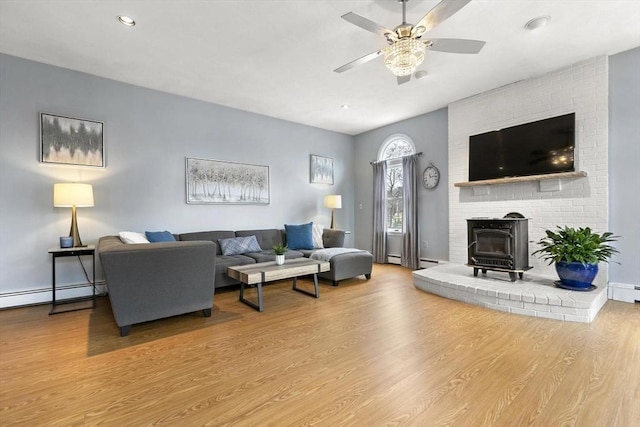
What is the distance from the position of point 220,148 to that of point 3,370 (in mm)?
3774

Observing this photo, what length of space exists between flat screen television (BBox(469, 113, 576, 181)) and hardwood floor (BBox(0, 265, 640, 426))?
1.90 meters

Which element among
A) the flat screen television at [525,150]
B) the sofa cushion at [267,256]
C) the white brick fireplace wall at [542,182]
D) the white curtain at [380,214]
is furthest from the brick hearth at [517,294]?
the white curtain at [380,214]

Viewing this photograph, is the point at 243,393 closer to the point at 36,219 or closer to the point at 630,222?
the point at 36,219

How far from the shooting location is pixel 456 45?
2.47 meters

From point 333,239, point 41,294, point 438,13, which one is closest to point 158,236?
point 41,294

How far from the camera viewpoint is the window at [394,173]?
20.2ft

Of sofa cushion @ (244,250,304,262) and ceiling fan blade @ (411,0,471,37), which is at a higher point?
ceiling fan blade @ (411,0,471,37)

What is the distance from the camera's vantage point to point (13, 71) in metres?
3.45

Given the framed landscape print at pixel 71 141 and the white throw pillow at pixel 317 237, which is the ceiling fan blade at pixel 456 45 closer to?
the white throw pillow at pixel 317 237

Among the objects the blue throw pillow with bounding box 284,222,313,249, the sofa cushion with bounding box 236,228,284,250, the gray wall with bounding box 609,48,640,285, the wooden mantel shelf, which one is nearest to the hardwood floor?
the gray wall with bounding box 609,48,640,285

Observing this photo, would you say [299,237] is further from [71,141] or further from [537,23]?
[537,23]

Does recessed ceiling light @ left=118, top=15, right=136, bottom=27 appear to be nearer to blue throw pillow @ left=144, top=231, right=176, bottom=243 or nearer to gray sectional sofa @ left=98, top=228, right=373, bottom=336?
gray sectional sofa @ left=98, top=228, right=373, bottom=336

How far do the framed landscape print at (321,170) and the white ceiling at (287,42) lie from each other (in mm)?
1851

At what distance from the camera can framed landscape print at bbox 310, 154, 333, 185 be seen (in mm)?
6281
